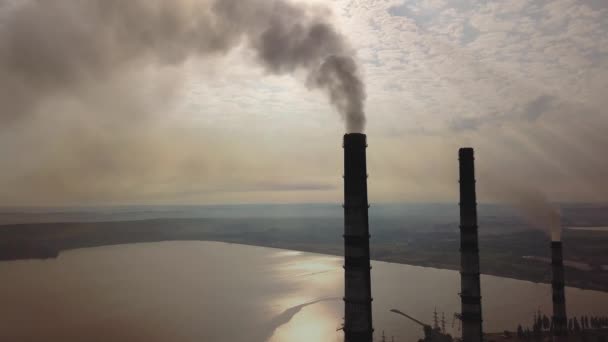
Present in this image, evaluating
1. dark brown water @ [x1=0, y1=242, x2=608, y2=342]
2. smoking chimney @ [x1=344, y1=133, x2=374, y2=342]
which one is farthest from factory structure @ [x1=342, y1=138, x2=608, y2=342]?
dark brown water @ [x1=0, y1=242, x2=608, y2=342]

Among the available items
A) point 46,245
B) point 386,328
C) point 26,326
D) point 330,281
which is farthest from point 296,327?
point 46,245

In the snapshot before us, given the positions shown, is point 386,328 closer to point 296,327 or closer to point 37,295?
point 296,327

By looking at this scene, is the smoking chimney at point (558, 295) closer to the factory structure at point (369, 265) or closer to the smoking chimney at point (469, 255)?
the factory structure at point (369, 265)

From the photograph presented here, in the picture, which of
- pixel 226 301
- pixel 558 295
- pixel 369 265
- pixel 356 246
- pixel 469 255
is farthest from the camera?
pixel 226 301

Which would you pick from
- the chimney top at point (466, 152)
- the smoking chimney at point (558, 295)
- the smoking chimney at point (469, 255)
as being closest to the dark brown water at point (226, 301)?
the smoking chimney at point (558, 295)

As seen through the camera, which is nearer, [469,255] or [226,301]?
[469,255]

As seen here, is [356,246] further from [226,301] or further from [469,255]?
[226,301]

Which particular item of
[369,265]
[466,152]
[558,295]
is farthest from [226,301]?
[369,265]
